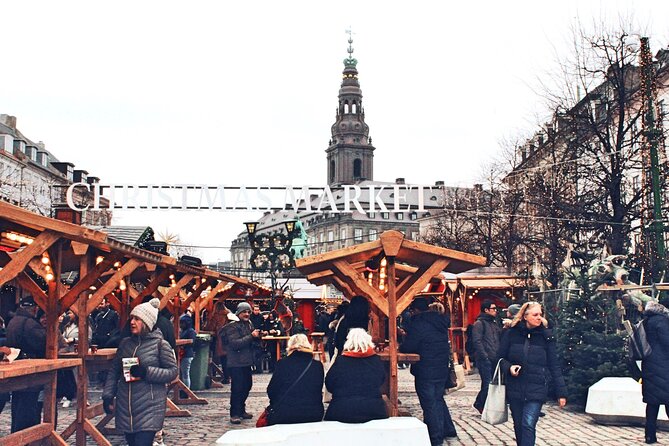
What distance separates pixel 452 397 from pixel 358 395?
8.76 metres

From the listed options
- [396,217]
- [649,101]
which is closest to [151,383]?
[649,101]

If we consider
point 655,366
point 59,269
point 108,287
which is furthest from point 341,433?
point 655,366

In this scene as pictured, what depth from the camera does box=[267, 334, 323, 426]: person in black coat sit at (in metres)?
7.88

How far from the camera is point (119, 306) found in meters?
13.6

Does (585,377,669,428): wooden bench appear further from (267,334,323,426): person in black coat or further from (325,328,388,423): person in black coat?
(267,334,323,426): person in black coat

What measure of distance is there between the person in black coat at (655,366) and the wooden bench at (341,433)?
151 inches

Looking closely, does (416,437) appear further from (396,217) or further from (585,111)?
(396,217)

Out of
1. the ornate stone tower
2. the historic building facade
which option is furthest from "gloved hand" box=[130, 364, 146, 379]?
the ornate stone tower

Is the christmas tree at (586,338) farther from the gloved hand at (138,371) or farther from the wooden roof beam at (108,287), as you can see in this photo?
the gloved hand at (138,371)

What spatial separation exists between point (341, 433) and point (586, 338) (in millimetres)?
7894

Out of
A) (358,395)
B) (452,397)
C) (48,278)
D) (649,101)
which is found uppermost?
(649,101)

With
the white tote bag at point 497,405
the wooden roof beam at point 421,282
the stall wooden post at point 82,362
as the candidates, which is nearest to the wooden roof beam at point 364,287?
the wooden roof beam at point 421,282

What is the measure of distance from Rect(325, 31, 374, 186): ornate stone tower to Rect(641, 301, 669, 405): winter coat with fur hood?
400 ft

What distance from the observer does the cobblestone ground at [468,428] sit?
10605 mm
